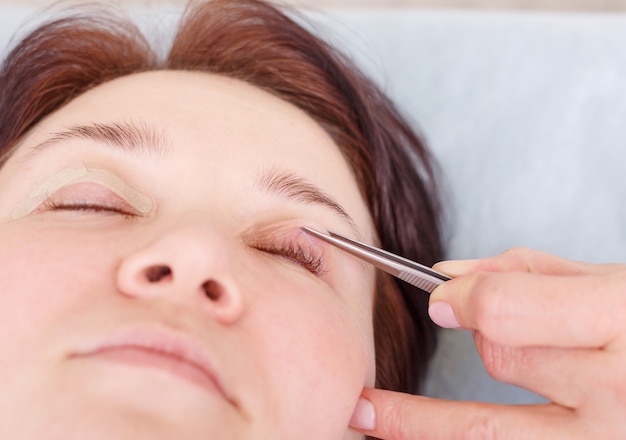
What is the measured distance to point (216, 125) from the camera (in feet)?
2.95

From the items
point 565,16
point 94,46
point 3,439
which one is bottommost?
point 3,439

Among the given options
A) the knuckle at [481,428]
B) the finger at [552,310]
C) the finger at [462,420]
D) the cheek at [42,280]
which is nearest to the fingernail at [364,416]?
the finger at [462,420]

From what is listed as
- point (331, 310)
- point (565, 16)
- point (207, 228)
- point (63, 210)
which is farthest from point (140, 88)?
point (565, 16)

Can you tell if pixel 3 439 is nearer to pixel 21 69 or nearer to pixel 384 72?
pixel 21 69

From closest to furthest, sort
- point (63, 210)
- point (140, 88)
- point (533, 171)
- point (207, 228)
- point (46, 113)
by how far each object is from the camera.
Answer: point (207, 228), point (63, 210), point (140, 88), point (46, 113), point (533, 171)

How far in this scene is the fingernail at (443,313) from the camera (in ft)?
2.34

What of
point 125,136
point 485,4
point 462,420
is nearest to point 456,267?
point 462,420

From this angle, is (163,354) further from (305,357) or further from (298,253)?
(298,253)

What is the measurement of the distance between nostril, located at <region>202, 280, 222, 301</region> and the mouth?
7 cm

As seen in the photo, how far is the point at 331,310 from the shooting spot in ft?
2.65

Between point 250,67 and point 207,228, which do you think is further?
point 250,67

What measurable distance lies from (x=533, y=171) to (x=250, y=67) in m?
0.64

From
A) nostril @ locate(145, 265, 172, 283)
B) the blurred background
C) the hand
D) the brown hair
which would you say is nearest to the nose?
nostril @ locate(145, 265, 172, 283)

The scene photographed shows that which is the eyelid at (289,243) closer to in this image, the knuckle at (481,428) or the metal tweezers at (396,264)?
the metal tweezers at (396,264)
